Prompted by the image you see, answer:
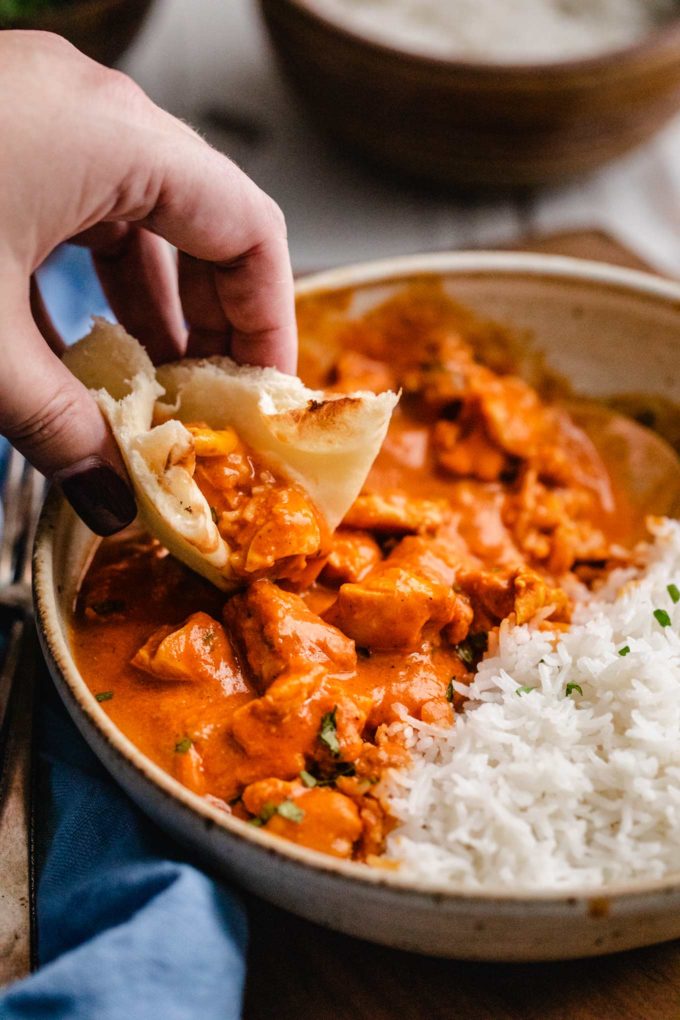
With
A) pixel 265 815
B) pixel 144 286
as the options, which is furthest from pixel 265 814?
pixel 144 286

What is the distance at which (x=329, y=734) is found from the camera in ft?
6.80

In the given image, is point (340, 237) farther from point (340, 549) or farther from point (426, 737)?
point (426, 737)

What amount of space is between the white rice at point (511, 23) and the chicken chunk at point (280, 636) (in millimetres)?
2937

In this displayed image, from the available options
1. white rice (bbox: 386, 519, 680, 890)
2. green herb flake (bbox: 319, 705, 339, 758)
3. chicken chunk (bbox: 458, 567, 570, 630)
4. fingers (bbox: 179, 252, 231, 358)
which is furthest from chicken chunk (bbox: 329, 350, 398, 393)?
green herb flake (bbox: 319, 705, 339, 758)

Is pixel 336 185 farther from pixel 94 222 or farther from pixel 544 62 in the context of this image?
pixel 94 222

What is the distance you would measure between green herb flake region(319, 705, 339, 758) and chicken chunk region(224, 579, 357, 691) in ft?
0.36

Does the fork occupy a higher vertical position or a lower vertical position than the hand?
lower

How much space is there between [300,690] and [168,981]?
0.57 m

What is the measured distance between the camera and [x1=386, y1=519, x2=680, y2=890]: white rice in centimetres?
195

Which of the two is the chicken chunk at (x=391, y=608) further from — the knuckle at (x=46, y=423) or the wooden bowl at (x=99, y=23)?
the wooden bowl at (x=99, y=23)

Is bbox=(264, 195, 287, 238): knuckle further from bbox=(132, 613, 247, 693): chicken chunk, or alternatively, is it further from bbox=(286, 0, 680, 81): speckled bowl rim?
bbox=(286, 0, 680, 81): speckled bowl rim

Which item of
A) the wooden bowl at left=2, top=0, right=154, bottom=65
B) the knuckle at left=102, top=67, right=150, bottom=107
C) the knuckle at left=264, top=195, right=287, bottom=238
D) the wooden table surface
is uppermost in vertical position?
the knuckle at left=102, top=67, right=150, bottom=107

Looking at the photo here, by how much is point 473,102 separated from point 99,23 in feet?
4.41

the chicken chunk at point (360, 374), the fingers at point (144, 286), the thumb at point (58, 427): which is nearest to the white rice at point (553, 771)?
the thumb at point (58, 427)
